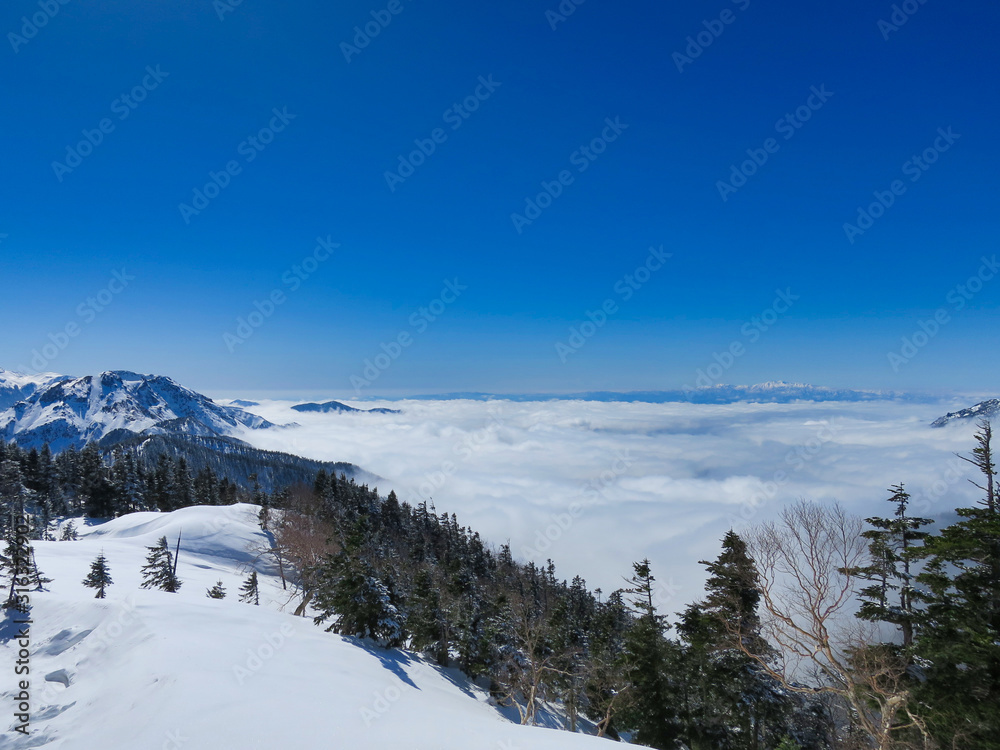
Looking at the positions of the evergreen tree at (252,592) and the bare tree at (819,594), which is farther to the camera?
the evergreen tree at (252,592)

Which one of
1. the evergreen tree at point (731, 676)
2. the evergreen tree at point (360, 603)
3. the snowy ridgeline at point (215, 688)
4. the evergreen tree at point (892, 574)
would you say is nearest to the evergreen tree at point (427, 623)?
the evergreen tree at point (360, 603)

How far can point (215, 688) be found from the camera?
11.9 metres

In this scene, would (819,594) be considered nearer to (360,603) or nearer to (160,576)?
(360,603)

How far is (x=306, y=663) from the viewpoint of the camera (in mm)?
17031

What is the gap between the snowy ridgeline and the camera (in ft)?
32.7

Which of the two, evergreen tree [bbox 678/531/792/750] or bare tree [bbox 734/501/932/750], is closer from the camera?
bare tree [bbox 734/501/932/750]

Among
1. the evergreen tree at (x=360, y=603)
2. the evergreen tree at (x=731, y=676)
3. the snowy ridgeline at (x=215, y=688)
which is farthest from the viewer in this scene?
the evergreen tree at (x=360, y=603)

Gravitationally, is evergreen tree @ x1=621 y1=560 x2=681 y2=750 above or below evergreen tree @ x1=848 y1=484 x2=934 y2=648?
below

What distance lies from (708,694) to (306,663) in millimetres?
19906

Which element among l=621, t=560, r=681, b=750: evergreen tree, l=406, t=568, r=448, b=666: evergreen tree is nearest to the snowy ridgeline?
l=406, t=568, r=448, b=666: evergreen tree

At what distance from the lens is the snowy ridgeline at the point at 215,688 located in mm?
9969

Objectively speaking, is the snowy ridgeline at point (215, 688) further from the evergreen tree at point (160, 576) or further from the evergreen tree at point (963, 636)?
the evergreen tree at point (160, 576)

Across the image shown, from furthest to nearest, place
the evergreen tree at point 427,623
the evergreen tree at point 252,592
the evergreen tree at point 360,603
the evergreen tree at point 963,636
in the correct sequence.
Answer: the evergreen tree at point 252,592, the evergreen tree at point 427,623, the evergreen tree at point 360,603, the evergreen tree at point 963,636

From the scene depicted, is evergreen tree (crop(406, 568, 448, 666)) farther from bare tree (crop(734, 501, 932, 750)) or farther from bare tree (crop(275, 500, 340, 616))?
bare tree (crop(734, 501, 932, 750))
